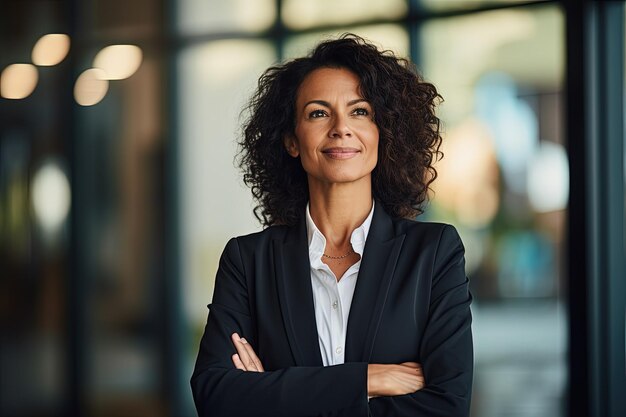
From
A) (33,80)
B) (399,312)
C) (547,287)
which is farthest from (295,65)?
(33,80)

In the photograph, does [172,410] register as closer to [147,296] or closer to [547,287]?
[147,296]

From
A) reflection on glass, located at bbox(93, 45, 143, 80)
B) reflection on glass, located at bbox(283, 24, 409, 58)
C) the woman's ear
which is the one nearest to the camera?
A: the woman's ear

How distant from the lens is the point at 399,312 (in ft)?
7.16

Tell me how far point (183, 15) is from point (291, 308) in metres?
4.63

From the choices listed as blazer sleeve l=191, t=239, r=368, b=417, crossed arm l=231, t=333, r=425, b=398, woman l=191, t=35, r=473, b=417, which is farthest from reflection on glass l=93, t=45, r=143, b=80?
Answer: crossed arm l=231, t=333, r=425, b=398

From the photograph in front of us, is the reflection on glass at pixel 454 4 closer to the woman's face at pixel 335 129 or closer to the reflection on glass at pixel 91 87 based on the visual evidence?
the reflection on glass at pixel 91 87

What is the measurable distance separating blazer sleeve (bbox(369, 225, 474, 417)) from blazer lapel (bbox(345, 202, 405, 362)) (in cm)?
12

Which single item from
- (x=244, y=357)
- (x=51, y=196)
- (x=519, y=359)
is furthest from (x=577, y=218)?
(x=51, y=196)

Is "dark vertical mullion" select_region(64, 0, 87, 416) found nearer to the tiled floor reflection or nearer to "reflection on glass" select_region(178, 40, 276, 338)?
"reflection on glass" select_region(178, 40, 276, 338)

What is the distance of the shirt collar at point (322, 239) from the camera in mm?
2287

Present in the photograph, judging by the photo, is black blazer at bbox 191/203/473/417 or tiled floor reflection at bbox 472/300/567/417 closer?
black blazer at bbox 191/203/473/417

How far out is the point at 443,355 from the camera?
2.18 m

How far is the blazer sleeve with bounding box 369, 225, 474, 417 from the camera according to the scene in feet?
7.09

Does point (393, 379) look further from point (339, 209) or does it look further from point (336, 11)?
point (336, 11)
